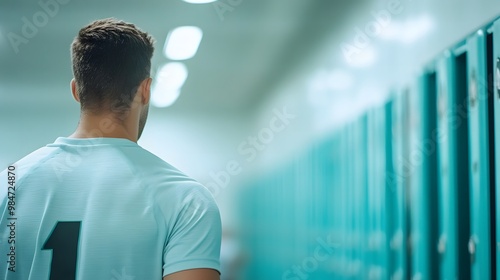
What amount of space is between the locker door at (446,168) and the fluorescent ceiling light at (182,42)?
9.64 ft

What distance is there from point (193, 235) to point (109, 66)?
1.36 feet

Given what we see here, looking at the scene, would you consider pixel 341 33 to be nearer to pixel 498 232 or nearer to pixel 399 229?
pixel 399 229

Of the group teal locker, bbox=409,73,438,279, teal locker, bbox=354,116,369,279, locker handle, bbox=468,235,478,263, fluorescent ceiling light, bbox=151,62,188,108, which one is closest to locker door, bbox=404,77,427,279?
teal locker, bbox=409,73,438,279

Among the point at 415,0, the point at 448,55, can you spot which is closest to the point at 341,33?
the point at 415,0

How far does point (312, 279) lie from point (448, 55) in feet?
11.9

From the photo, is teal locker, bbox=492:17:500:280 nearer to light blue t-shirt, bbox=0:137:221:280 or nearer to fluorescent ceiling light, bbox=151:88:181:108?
light blue t-shirt, bbox=0:137:221:280

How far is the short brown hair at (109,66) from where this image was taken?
131cm

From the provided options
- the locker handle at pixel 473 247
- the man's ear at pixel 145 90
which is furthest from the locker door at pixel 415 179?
the man's ear at pixel 145 90

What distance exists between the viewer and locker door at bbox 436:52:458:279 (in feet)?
7.39

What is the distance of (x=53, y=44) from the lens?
5227 mm

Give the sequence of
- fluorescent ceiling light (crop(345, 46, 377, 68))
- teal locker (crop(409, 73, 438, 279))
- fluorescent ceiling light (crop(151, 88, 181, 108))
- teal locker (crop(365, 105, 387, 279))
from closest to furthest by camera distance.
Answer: teal locker (crop(409, 73, 438, 279)) < teal locker (crop(365, 105, 387, 279)) < fluorescent ceiling light (crop(345, 46, 377, 68)) < fluorescent ceiling light (crop(151, 88, 181, 108))

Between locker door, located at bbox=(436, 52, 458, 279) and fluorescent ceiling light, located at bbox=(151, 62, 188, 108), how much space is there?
4034 millimetres

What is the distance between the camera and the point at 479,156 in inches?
77.9

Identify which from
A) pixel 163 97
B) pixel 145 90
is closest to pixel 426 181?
pixel 145 90
